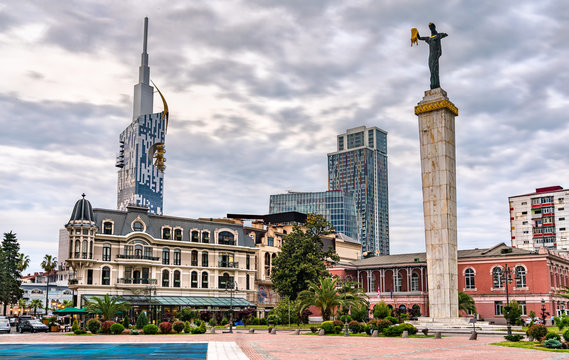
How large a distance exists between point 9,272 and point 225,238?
3566 cm

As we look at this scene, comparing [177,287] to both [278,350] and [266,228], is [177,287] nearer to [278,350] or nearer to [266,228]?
[266,228]

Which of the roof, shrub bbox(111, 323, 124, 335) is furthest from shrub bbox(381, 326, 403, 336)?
the roof

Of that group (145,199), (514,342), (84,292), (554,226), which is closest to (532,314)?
(514,342)

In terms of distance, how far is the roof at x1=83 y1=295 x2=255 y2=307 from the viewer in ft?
234

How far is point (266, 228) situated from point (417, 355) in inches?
2824

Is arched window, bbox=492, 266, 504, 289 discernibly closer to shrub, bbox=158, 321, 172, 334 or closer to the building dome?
shrub, bbox=158, 321, 172, 334

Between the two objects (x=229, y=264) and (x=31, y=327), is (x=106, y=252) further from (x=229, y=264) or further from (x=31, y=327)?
(x=229, y=264)

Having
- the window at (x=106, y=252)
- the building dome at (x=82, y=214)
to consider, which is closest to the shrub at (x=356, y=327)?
the window at (x=106, y=252)

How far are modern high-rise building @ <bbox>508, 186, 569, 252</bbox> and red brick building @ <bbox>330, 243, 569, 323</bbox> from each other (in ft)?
164

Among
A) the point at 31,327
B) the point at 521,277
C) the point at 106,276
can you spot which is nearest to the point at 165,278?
the point at 106,276

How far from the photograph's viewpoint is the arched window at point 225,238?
8394 centimetres

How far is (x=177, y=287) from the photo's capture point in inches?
3046

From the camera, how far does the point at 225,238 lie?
84188mm

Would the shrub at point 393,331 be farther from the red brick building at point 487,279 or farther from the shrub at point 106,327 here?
the red brick building at point 487,279
